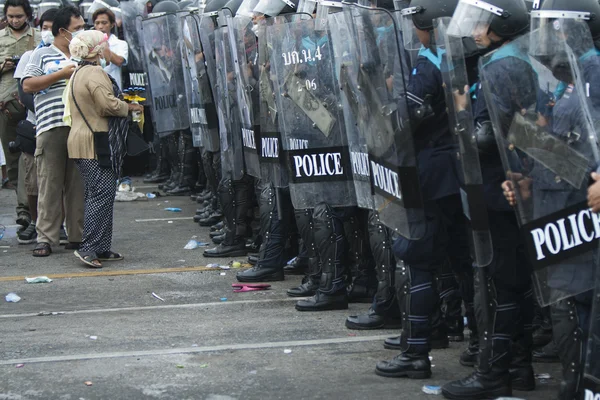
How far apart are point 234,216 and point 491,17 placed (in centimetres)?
450

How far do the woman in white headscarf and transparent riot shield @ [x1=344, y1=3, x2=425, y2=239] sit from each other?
135 inches

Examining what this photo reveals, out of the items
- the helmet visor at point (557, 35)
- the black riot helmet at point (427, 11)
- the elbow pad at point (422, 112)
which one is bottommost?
the elbow pad at point (422, 112)

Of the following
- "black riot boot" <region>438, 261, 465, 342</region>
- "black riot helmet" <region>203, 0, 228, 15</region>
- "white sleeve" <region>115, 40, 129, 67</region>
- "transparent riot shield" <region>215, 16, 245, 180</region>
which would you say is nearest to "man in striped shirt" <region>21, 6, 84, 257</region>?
"black riot helmet" <region>203, 0, 228, 15</region>

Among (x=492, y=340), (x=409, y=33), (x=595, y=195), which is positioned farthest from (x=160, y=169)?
(x=595, y=195)

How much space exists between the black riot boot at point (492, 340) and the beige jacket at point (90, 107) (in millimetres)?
4220

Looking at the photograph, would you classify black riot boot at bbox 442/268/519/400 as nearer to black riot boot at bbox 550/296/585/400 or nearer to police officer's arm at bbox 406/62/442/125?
black riot boot at bbox 550/296/585/400

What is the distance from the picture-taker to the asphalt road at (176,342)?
5.36 meters

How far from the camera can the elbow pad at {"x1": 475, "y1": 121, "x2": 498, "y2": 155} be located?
15.7 ft

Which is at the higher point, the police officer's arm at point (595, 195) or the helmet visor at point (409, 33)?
the helmet visor at point (409, 33)

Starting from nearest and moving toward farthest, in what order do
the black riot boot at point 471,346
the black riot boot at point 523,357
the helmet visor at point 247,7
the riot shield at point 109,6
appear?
the black riot boot at point 523,357 → the black riot boot at point 471,346 → the helmet visor at point 247,7 → the riot shield at point 109,6

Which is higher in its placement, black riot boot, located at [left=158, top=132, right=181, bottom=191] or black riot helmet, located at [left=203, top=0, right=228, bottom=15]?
black riot helmet, located at [left=203, top=0, right=228, bottom=15]

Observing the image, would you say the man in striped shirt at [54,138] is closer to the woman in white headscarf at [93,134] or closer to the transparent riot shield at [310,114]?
the woman in white headscarf at [93,134]

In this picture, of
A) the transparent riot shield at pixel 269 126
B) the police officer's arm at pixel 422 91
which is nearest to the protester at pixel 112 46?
the transparent riot shield at pixel 269 126

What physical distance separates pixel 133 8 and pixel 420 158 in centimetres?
826
